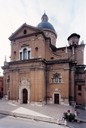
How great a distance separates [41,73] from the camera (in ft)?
70.5

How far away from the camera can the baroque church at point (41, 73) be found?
2177cm

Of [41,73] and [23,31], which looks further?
[23,31]

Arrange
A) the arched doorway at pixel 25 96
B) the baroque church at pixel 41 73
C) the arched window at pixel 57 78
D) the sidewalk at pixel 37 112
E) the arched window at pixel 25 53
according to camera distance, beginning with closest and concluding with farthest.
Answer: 1. the sidewalk at pixel 37 112
2. the baroque church at pixel 41 73
3. the arched window at pixel 57 78
4. the arched doorway at pixel 25 96
5. the arched window at pixel 25 53

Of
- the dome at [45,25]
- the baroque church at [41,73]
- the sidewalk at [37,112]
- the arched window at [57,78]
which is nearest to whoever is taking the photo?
the sidewalk at [37,112]

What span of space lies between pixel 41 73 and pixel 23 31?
29.2 feet

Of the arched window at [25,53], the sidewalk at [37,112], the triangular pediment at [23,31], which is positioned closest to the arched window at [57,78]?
the sidewalk at [37,112]

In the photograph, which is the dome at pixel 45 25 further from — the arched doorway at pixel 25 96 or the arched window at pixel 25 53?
the arched doorway at pixel 25 96

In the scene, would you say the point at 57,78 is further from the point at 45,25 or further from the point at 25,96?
the point at 45,25

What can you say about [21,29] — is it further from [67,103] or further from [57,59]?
[67,103]

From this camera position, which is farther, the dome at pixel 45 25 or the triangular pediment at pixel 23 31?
the dome at pixel 45 25

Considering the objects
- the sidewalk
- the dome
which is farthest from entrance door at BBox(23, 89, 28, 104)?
the dome

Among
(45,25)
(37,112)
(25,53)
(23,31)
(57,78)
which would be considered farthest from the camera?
(45,25)

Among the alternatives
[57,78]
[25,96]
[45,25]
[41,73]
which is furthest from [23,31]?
[45,25]

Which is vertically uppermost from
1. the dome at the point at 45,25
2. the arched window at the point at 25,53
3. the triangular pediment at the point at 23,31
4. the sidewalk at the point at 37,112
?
the dome at the point at 45,25
